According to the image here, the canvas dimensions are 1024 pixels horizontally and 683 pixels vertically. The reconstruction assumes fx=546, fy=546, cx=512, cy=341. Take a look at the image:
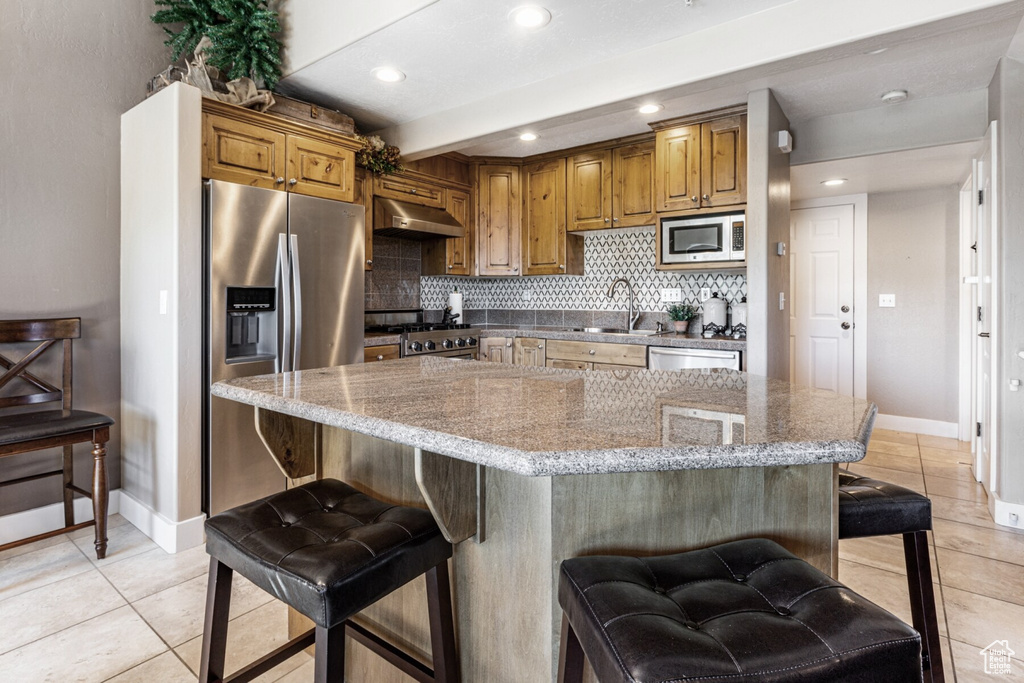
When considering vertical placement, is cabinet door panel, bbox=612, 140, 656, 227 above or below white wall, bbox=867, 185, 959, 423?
above

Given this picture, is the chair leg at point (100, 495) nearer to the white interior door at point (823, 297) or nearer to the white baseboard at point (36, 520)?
the white baseboard at point (36, 520)

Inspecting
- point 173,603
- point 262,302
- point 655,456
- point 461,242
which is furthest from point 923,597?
point 461,242

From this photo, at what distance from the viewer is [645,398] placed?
4.23ft

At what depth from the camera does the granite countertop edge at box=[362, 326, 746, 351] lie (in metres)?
3.45

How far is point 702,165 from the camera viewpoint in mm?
3568

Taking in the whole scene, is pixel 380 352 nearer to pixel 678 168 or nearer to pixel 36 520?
pixel 36 520

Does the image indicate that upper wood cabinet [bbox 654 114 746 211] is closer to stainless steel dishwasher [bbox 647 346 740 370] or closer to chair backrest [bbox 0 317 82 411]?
stainless steel dishwasher [bbox 647 346 740 370]

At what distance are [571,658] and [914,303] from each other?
516 cm

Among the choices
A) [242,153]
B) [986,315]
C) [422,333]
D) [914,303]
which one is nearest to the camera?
[242,153]

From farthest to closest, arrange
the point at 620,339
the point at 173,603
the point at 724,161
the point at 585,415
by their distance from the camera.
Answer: the point at 620,339
the point at 724,161
the point at 173,603
the point at 585,415

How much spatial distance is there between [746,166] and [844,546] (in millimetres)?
2219

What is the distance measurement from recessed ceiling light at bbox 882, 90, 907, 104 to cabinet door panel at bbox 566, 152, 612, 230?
5.86ft

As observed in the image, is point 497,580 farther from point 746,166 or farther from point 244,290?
point 746,166

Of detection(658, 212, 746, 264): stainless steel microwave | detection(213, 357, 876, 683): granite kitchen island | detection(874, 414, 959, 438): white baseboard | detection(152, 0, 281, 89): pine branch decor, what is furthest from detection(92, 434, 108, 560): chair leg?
detection(874, 414, 959, 438): white baseboard
